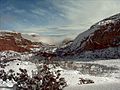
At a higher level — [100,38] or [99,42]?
[100,38]

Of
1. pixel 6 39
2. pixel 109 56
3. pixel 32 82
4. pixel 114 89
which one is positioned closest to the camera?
pixel 114 89

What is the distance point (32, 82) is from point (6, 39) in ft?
241

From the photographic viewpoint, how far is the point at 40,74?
30.1 ft

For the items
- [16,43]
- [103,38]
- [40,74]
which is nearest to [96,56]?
[103,38]

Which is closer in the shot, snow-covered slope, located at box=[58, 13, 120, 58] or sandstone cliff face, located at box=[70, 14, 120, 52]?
snow-covered slope, located at box=[58, 13, 120, 58]

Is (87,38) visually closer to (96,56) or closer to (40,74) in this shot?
(96,56)

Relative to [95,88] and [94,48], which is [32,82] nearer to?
[95,88]

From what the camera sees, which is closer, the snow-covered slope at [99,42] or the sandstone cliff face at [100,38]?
the snow-covered slope at [99,42]

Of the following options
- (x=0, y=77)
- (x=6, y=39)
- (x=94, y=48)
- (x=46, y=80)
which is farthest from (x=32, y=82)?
(x=6, y=39)

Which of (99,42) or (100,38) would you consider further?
(100,38)

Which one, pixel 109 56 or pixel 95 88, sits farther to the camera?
pixel 109 56

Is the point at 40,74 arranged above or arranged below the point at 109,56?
above

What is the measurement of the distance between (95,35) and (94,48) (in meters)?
4.76

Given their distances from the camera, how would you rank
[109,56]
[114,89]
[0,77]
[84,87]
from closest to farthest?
1. [114,89]
2. [84,87]
3. [0,77]
4. [109,56]
